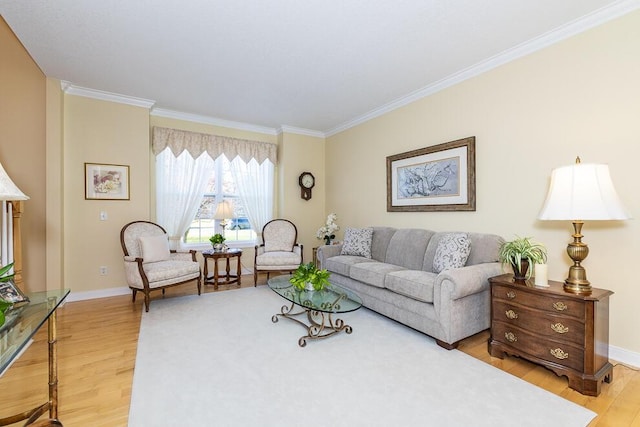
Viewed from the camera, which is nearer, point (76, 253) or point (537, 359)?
point (537, 359)

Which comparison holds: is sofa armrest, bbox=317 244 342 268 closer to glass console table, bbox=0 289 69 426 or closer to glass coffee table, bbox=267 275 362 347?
glass coffee table, bbox=267 275 362 347

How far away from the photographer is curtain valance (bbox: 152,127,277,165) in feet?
14.9

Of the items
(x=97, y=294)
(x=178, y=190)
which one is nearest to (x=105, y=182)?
(x=178, y=190)

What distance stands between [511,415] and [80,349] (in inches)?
128

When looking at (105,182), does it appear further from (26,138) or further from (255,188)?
(255,188)

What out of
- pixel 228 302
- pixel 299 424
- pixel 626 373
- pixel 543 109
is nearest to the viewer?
pixel 299 424

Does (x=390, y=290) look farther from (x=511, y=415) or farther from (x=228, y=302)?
(x=228, y=302)

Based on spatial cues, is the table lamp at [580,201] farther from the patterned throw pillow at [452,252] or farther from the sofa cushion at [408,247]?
the sofa cushion at [408,247]

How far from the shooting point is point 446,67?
10.5ft

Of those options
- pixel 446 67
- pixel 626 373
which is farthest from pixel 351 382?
pixel 446 67

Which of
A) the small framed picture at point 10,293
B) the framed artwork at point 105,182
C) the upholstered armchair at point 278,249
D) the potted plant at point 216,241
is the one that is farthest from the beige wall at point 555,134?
the framed artwork at point 105,182

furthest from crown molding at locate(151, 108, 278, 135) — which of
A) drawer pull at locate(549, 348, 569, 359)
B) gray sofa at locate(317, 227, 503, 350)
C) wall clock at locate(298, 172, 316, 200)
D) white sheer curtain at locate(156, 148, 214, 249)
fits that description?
drawer pull at locate(549, 348, 569, 359)

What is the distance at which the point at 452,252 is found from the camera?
292 centimetres

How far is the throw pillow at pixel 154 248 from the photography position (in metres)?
3.82
